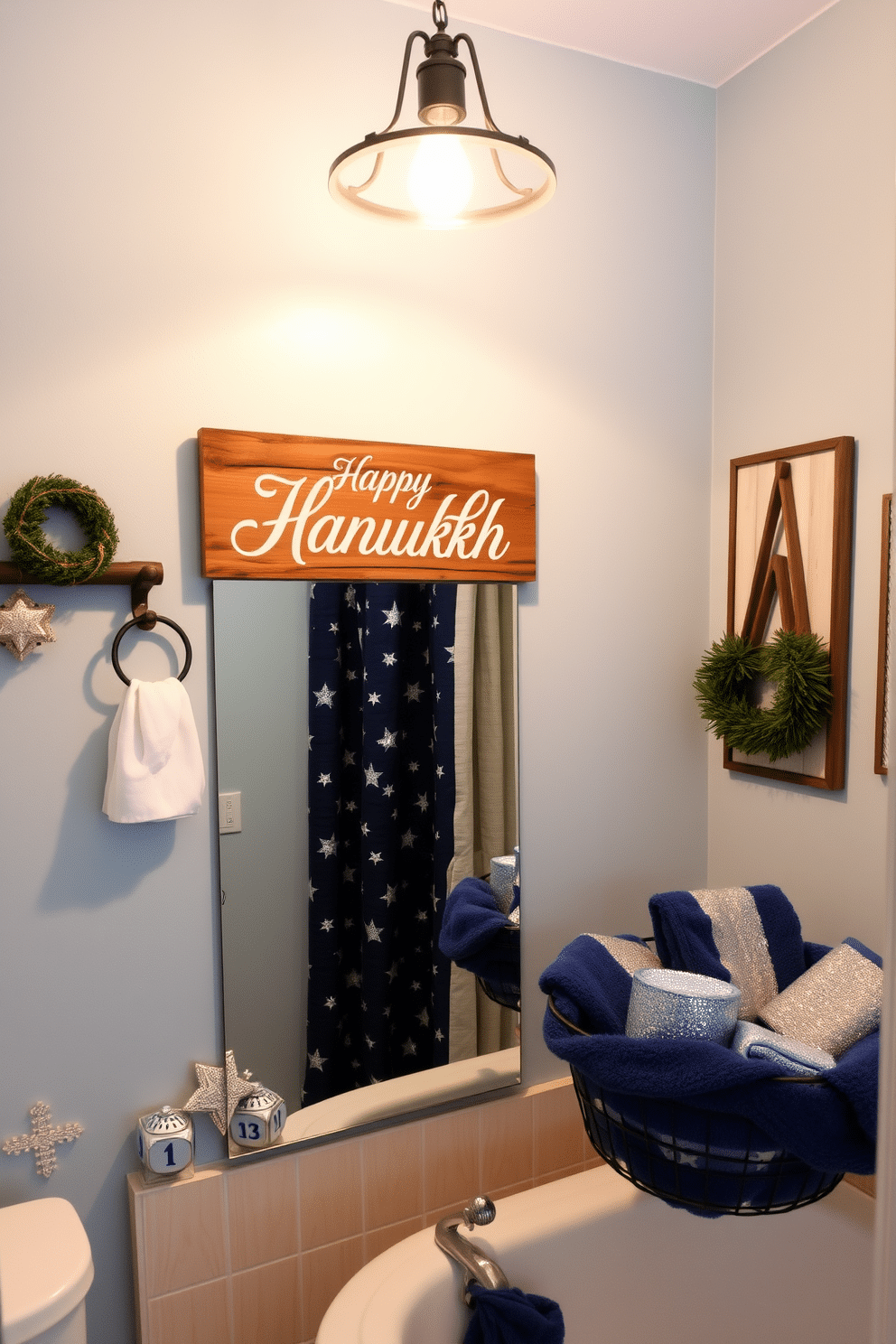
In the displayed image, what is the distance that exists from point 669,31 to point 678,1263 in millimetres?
2187

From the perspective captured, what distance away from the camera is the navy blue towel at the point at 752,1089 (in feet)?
3.62

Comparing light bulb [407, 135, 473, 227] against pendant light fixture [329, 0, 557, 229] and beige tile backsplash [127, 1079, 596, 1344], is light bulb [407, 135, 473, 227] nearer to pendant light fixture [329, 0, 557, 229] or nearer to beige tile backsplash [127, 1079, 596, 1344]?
pendant light fixture [329, 0, 557, 229]

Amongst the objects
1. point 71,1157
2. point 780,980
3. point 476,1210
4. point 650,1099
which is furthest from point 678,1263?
point 71,1157

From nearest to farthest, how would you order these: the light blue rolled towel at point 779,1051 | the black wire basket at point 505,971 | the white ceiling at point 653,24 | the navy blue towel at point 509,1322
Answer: the light blue rolled towel at point 779,1051 < the navy blue towel at point 509,1322 < the white ceiling at point 653,24 < the black wire basket at point 505,971

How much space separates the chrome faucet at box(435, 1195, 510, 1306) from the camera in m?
1.42

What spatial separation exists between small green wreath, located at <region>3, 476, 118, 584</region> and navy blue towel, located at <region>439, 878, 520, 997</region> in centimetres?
86

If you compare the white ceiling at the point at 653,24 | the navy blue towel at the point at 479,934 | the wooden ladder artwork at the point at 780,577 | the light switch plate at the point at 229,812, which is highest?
the white ceiling at the point at 653,24

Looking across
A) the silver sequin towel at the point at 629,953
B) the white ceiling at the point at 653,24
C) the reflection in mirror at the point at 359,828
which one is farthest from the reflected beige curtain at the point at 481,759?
the white ceiling at the point at 653,24

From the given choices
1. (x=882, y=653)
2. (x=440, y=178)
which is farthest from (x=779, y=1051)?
(x=440, y=178)

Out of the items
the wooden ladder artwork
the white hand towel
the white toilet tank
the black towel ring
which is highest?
the wooden ladder artwork

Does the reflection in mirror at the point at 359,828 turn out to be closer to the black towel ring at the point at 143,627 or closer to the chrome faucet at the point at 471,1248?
the black towel ring at the point at 143,627

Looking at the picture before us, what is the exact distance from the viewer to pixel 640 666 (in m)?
1.97

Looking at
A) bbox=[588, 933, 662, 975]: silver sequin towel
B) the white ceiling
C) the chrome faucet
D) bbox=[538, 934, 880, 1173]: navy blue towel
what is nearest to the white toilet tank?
the chrome faucet

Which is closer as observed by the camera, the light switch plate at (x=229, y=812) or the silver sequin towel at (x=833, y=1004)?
the silver sequin towel at (x=833, y=1004)
